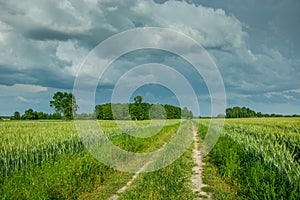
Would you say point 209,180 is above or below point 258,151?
below

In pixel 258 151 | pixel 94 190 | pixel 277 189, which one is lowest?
pixel 94 190

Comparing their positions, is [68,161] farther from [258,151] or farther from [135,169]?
[258,151]

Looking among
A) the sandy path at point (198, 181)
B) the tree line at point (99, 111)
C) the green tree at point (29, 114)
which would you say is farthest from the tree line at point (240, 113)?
the sandy path at point (198, 181)

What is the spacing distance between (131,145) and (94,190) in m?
7.05

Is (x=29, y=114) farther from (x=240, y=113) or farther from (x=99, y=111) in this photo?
(x=240, y=113)

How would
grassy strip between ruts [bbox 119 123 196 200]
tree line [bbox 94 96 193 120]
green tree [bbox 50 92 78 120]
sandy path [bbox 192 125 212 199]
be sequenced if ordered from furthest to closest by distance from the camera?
green tree [bbox 50 92 78 120], tree line [bbox 94 96 193 120], sandy path [bbox 192 125 212 199], grassy strip between ruts [bbox 119 123 196 200]

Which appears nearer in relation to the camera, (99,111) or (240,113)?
(99,111)

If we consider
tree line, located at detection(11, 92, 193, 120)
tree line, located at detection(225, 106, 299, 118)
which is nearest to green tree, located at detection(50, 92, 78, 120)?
tree line, located at detection(11, 92, 193, 120)

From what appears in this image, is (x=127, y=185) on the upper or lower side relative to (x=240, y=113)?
lower

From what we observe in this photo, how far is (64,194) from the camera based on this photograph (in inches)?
281

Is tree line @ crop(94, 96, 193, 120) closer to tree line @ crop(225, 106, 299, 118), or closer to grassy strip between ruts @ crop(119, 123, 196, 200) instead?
grassy strip between ruts @ crop(119, 123, 196, 200)

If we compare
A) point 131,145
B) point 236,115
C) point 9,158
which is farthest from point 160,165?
point 236,115

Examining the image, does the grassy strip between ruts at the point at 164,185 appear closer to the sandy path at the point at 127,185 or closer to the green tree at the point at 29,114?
the sandy path at the point at 127,185

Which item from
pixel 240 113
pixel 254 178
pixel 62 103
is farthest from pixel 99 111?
pixel 254 178
